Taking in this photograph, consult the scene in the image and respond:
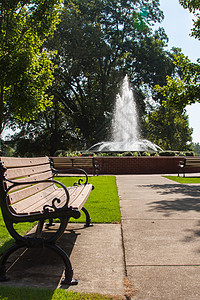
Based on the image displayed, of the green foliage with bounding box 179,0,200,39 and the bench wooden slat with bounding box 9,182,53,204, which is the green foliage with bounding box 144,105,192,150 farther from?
the bench wooden slat with bounding box 9,182,53,204

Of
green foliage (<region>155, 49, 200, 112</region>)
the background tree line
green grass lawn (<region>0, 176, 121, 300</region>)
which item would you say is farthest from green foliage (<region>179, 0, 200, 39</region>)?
the background tree line

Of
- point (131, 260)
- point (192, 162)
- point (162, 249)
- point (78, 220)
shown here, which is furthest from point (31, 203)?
point (192, 162)

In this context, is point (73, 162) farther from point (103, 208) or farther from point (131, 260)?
point (131, 260)

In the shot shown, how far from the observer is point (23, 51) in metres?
13.7

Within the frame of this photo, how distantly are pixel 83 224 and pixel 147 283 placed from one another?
231 cm

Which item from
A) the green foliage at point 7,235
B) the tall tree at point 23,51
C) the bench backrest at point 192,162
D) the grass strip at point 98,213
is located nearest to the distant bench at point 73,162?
the tall tree at point 23,51

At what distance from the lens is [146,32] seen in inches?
1399

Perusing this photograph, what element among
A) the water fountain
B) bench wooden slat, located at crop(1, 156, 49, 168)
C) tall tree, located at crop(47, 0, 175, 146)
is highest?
tall tree, located at crop(47, 0, 175, 146)

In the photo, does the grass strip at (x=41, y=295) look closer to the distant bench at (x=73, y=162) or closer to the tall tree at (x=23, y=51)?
the tall tree at (x=23, y=51)

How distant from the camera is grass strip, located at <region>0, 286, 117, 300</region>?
2520 mm

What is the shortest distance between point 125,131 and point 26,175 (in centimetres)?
2398

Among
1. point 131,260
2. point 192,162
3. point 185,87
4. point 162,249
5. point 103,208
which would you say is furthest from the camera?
point 192,162

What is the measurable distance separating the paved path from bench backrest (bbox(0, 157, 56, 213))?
1173mm

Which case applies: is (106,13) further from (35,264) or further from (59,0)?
(35,264)
